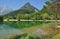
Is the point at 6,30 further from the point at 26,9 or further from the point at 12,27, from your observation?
the point at 26,9

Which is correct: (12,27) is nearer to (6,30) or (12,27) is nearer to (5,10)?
(6,30)

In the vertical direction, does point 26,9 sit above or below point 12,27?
above

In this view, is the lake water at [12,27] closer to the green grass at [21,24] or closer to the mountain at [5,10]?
the green grass at [21,24]

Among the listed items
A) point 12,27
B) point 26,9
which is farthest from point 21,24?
point 26,9

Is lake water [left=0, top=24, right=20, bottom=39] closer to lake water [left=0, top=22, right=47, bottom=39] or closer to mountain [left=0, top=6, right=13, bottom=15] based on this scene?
lake water [left=0, top=22, right=47, bottom=39]

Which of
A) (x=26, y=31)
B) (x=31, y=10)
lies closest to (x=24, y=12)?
(x=31, y=10)

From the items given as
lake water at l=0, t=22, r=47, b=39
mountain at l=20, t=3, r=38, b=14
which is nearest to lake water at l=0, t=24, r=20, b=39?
lake water at l=0, t=22, r=47, b=39

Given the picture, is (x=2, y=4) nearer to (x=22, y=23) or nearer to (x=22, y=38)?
(x=22, y=23)

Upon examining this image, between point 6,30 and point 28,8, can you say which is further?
point 28,8

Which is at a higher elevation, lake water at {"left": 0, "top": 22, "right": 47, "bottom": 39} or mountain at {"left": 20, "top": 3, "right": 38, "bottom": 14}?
mountain at {"left": 20, "top": 3, "right": 38, "bottom": 14}

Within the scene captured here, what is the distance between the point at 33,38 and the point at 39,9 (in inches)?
17.9

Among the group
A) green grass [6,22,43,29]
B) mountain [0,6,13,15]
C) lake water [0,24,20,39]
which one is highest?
mountain [0,6,13,15]

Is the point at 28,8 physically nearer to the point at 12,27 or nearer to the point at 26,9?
the point at 26,9

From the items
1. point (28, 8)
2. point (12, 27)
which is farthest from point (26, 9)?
point (12, 27)
